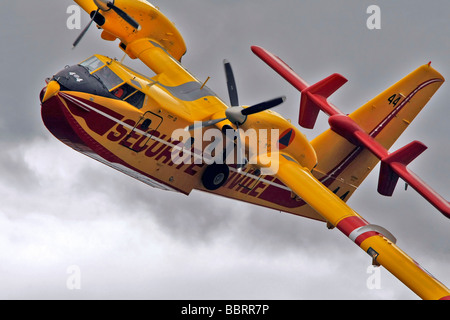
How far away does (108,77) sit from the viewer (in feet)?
89.0

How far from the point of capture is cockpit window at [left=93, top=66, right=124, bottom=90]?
26953 millimetres

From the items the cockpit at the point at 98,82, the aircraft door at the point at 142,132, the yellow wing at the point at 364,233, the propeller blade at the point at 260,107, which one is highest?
the cockpit at the point at 98,82

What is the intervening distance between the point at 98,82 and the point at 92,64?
1.10 m

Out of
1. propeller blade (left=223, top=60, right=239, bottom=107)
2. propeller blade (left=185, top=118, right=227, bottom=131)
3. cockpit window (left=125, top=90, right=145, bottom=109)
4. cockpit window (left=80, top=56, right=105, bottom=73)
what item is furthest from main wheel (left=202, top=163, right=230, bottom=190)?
cockpit window (left=80, top=56, right=105, bottom=73)

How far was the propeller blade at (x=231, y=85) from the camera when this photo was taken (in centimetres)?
2892

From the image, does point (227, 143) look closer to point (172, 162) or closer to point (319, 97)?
point (172, 162)

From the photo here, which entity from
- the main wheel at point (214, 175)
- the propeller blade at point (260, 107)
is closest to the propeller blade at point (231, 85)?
the propeller blade at point (260, 107)

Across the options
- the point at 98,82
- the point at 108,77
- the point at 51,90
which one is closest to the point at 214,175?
the point at 108,77

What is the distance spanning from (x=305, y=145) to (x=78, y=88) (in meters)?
8.56

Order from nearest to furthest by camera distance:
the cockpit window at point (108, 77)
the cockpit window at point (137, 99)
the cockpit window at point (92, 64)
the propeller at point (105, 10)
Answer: the cockpit window at point (108, 77), the cockpit window at point (137, 99), the cockpit window at point (92, 64), the propeller at point (105, 10)

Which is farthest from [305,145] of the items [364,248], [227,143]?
[364,248]

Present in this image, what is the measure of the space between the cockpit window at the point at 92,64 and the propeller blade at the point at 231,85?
4.63 meters

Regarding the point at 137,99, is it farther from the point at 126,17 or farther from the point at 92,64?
the point at 126,17

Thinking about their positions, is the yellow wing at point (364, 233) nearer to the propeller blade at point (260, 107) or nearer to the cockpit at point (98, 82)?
the propeller blade at point (260, 107)
